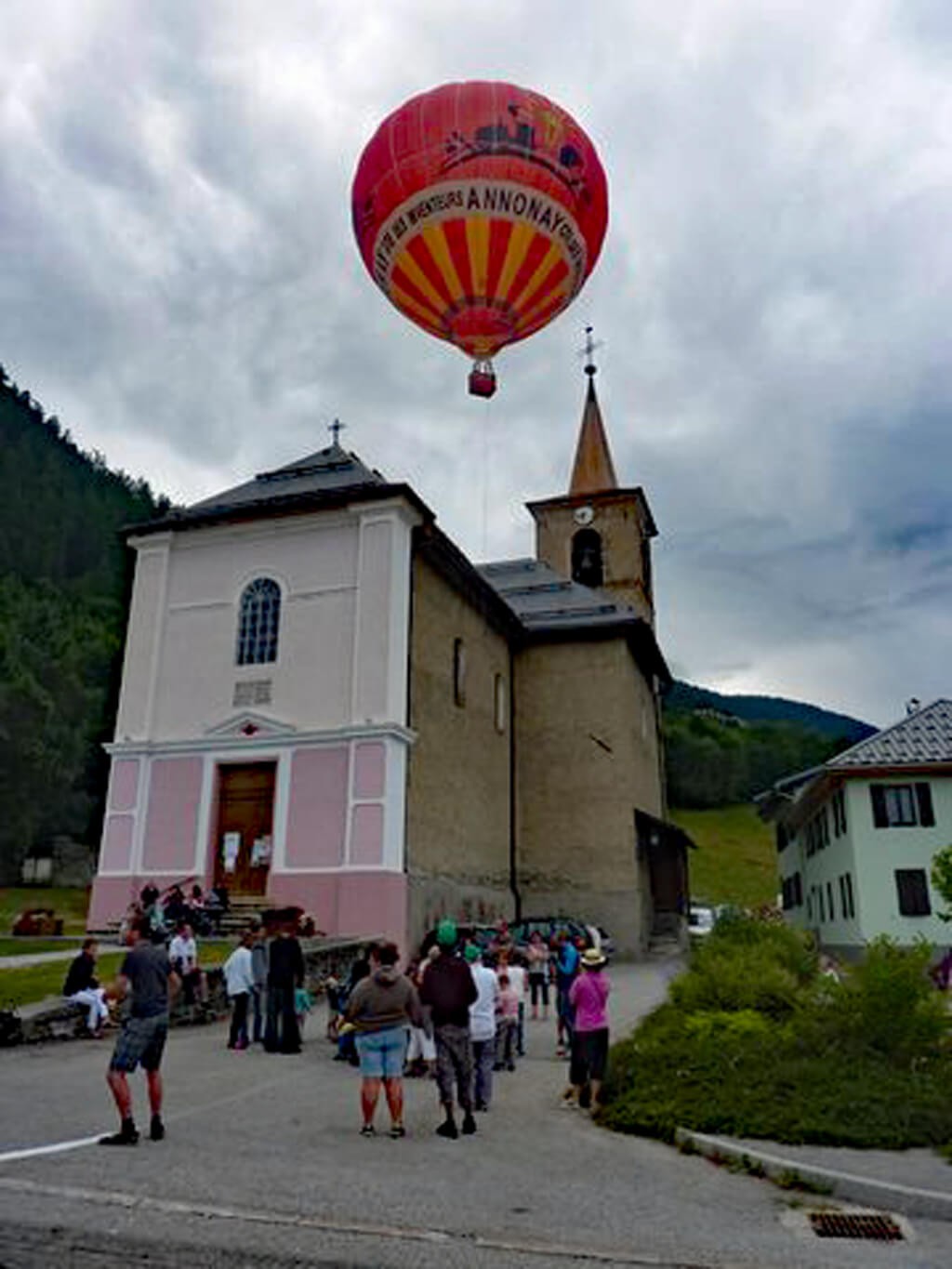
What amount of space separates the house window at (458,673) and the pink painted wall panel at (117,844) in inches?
355

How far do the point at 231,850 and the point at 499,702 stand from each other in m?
11.1

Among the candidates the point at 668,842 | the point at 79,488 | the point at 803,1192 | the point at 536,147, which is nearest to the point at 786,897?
the point at 668,842

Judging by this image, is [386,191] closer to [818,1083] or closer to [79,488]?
[818,1083]

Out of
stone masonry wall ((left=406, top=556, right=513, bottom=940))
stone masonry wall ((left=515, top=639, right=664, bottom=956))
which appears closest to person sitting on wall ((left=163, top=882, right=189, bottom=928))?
stone masonry wall ((left=406, top=556, right=513, bottom=940))

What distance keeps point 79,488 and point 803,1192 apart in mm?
98937

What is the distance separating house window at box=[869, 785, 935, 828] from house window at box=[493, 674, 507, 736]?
453 inches

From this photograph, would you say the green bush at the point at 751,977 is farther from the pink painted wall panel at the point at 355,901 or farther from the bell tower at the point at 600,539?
the bell tower at the point at 600,539

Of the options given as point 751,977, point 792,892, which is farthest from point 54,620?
point 751,977

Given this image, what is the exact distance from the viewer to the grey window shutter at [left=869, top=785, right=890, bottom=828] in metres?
30.7

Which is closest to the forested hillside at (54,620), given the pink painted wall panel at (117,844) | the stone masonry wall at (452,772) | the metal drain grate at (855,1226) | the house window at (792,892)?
the pink painted wall panel at (117,844)

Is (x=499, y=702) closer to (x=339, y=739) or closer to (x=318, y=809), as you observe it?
(x=339, y=739)

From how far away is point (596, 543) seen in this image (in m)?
45.8

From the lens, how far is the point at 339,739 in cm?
2352

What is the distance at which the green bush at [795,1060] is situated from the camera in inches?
347
